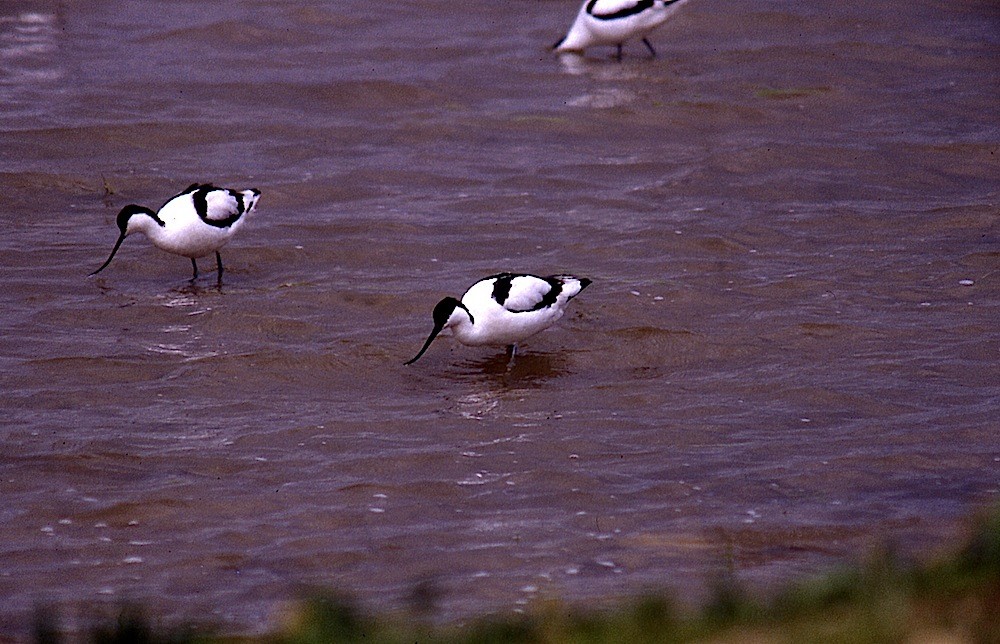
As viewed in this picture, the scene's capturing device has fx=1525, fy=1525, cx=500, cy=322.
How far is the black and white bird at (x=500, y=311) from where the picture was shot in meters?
8.74

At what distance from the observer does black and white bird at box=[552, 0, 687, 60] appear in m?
15.4

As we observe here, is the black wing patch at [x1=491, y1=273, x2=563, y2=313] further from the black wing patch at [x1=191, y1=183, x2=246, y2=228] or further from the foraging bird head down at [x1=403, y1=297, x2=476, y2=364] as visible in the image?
the black wing patch at [x1=191, y1=183, x2=246, y2=228]

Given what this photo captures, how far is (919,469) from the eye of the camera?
720cm

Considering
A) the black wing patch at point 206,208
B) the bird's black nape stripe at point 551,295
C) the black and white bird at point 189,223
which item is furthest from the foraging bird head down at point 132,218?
the bird's black nape stripe at point 551,295

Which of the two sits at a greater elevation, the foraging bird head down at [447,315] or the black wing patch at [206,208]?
the black wing patch at [206,208]

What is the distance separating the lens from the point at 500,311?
8.77 meters

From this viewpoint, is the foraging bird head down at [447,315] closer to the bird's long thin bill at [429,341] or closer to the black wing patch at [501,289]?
the bird's long thin bill at [429,341]

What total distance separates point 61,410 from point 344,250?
10.7ft

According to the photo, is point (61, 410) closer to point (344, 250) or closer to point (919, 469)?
point (344, 250)

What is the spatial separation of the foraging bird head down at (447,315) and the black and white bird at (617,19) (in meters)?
7.37

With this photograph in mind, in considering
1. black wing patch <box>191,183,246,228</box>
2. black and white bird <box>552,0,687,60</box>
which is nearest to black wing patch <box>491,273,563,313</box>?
black wing patch <box>191,183,246,228</box>

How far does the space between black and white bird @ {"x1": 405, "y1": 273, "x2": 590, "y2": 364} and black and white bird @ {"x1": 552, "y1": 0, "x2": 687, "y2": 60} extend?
274 inches

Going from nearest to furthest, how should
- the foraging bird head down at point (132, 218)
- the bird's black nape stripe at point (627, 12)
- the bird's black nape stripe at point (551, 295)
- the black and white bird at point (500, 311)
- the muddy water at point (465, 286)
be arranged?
the muddy water at point (465, 286) → the black and white bird at point (500, 311) → the bird's black nape stripe at point (551, 295) → the foraging bird head down at point (132, 218) → the bird's black nape stripe at point (627, 12)

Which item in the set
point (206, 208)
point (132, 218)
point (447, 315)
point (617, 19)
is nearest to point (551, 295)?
point (447, 315)
